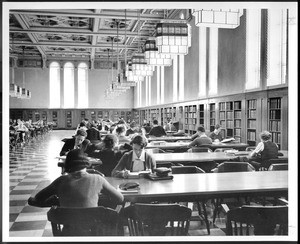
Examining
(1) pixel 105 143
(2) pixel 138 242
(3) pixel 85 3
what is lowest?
(2) pixel 138 242

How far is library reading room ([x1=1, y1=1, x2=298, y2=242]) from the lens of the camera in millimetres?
2969

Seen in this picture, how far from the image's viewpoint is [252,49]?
9.73 m

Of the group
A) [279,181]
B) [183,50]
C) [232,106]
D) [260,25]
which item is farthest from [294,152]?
[232,106]

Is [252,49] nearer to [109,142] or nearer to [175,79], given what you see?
[109,142]

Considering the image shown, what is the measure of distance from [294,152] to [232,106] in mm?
7362

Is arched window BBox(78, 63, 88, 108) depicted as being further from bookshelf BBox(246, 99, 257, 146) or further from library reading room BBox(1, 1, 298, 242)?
bookshelf BBox(246, 99, 257, 146)

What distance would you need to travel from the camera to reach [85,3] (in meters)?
3.07

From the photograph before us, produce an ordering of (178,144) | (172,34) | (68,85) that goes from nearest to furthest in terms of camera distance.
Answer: (172,34) → (178,144) → (68,85)

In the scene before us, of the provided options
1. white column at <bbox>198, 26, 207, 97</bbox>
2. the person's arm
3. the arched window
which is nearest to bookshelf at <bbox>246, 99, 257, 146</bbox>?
white column at <bbox>198, 26, 207, 97</bbox>

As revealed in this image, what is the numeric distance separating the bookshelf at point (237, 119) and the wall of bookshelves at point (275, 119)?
1.69 metres

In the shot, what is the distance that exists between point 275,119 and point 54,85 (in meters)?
22.7

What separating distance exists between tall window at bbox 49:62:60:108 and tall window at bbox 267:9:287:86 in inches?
856

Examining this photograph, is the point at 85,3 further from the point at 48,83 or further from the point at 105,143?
the point at 48,83

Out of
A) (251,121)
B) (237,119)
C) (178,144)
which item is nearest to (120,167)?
(178,144)
